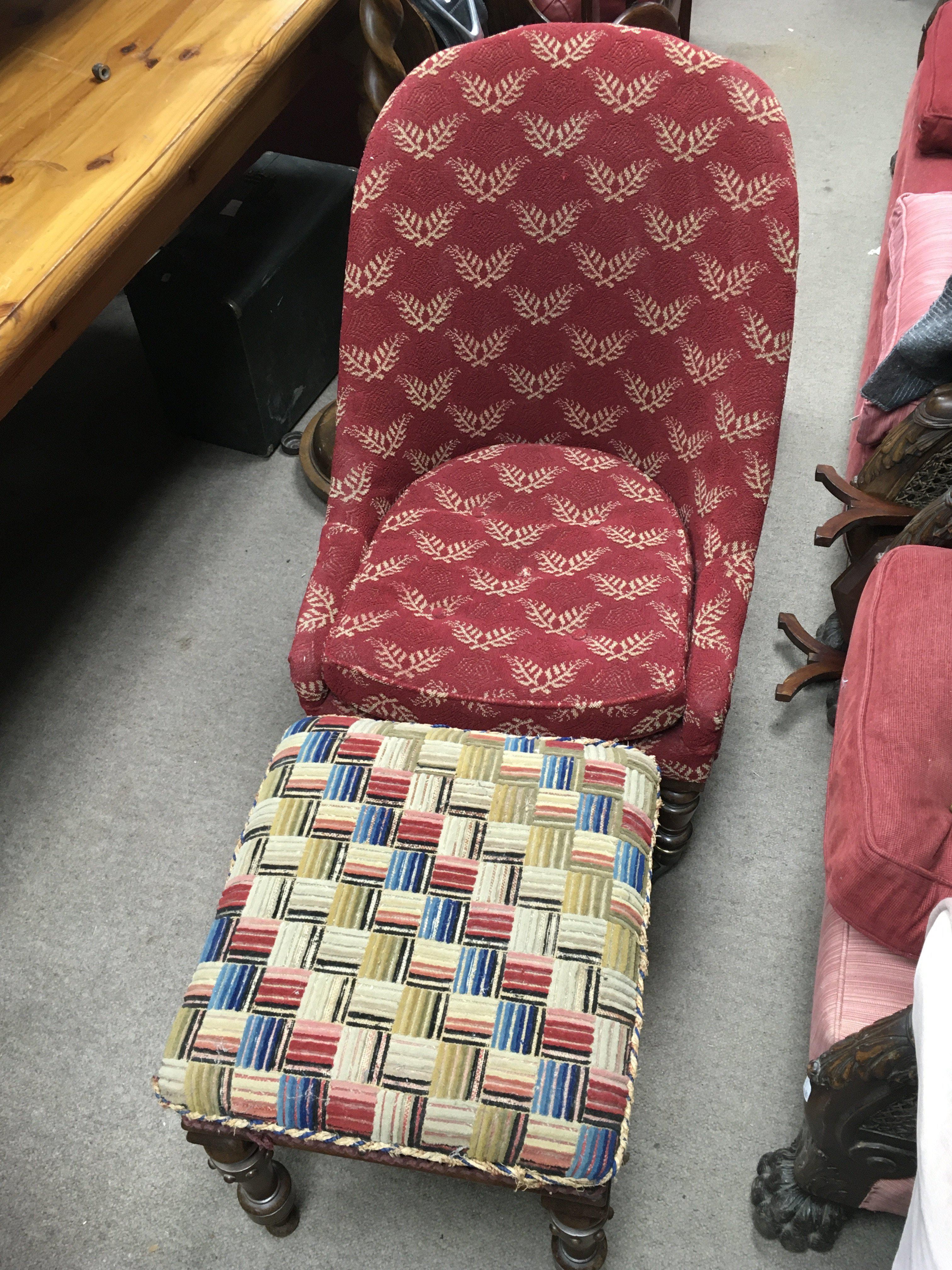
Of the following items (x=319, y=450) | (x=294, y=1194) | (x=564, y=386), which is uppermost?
(x=564, y=386)

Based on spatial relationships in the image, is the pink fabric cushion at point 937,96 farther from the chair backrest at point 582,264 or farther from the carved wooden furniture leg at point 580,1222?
the carved wooden furniture leg at point 580,1222

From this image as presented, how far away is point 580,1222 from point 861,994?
14.5 inches

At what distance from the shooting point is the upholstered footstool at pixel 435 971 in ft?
3.12

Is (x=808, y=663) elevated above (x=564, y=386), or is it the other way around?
(x=564, y=386)

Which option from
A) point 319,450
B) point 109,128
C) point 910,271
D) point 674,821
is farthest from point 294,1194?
point 910,271

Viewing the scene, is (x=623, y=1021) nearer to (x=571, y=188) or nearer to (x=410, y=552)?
(x=410, y=552)

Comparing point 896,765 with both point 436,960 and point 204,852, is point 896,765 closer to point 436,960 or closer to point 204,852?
point 436,960

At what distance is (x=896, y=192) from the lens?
2.19m

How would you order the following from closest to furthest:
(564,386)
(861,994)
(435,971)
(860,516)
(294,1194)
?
(435,971) → (861,994) → (294,1194) → (564,386) → (860,516)

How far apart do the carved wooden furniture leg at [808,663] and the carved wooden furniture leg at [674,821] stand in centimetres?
32

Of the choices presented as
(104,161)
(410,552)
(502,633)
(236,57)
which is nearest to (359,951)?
(502,633)

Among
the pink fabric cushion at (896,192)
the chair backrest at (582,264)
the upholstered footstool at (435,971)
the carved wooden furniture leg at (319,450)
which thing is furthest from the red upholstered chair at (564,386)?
the carved wooden furniture leg at (319,450)

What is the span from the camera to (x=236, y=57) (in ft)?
5.18

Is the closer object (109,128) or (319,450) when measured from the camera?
(109,128)
